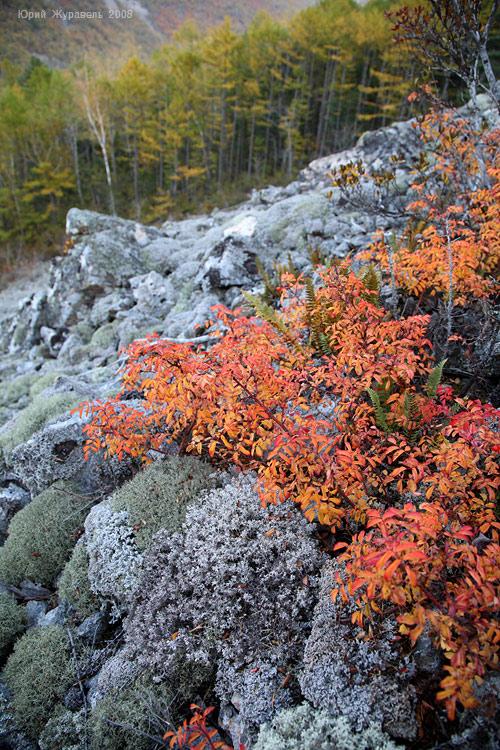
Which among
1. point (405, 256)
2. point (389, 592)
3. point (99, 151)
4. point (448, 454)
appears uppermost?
point (99, 151)

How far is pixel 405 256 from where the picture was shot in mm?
4098

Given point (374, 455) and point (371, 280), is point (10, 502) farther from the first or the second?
point (371, 280)

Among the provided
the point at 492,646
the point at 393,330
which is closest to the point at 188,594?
the point at 492,646

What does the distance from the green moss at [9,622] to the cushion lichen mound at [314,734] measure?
2.44 metres

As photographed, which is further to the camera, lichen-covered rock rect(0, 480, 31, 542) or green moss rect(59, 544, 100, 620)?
lichen-covered rock rect(0, 480, 31, 542)

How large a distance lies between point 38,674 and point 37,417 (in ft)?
11.2

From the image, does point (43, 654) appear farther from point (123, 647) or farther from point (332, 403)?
point (332, 403)

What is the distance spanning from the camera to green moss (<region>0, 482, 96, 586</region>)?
3705mm

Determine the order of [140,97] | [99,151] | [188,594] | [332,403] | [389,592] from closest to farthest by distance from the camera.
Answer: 1. [389,592]
2. [188,594]
3. [332,403]
4. [140,97]
5. [99,151]

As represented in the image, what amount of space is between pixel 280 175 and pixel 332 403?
1219 inches

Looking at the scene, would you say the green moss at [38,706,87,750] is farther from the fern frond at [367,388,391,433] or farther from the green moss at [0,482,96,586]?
the fern frond at [367,388,391,433]

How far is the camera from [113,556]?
10.6ft

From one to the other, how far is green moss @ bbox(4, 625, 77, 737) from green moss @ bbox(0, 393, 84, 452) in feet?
9.16

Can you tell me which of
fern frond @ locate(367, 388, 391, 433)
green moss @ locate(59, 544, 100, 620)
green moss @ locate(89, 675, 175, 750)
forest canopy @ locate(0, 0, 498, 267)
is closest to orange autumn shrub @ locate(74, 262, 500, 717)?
fern frond @ locate(367, 388, 391, 433)
